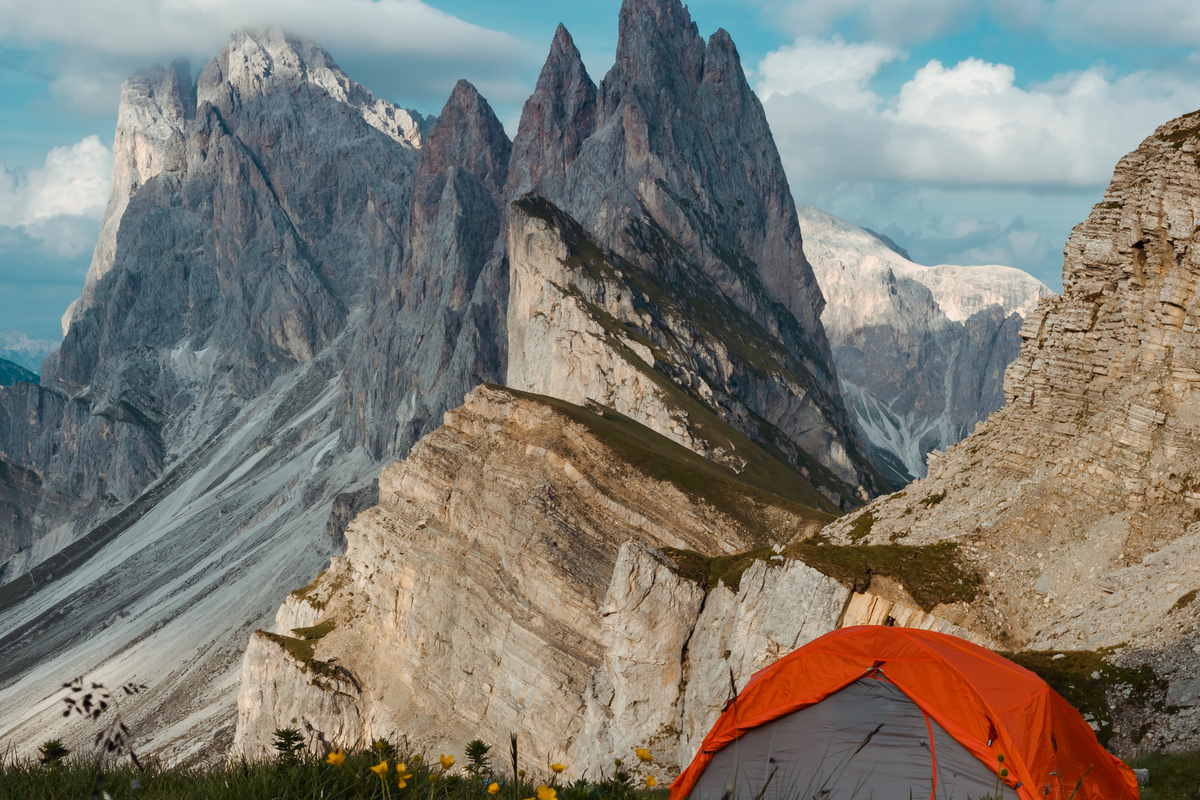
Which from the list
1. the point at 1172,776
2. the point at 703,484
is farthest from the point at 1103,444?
the point at 703,484

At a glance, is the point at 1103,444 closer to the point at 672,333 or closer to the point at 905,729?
the point at 905,729

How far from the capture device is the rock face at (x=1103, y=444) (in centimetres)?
3180

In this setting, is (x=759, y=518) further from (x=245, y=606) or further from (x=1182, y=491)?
(x=245, y=606)

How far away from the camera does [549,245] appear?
154 m

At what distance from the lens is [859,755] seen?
15.7m

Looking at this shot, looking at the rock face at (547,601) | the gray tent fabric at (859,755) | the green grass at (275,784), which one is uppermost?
the green grass at (275,784)

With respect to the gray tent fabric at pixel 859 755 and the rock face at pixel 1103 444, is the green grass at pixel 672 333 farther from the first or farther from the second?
the gray tent fabric at pixel 859 755

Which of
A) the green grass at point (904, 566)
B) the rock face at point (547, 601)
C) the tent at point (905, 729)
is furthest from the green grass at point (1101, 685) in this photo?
the green grass at point (904, 566)

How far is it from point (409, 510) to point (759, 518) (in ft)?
110

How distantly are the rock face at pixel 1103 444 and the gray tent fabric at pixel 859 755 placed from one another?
14.2 m

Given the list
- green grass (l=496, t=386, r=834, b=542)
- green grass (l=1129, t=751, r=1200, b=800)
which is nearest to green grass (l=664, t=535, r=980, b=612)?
green grass (l=1129, t=751, r=1200, b=800)

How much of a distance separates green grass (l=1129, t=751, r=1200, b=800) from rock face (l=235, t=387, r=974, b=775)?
13.6 meters

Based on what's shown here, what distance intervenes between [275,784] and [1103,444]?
34382 mm

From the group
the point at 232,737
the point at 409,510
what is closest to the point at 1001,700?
the point at 409,510
